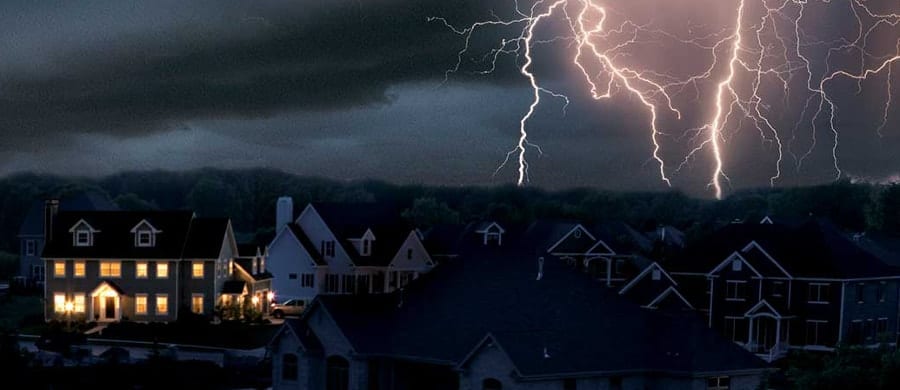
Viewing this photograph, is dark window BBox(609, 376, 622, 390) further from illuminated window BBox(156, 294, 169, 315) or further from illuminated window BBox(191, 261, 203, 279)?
illuminated window BBox(156, 294, 169, 315)

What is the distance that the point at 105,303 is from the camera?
6250 cm

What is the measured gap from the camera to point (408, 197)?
506 feet

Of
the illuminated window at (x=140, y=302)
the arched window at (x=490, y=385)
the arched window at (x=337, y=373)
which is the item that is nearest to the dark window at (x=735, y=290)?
the arched window at (x=337, y=373)

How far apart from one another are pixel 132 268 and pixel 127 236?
1.88m

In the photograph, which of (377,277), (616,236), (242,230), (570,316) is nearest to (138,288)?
(377,277)

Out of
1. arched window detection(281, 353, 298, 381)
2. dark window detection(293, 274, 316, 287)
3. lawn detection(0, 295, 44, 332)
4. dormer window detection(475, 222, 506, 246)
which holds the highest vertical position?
dormer window detection(475, 222, 506, 246)

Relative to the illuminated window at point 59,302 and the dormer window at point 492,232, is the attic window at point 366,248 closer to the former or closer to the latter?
the dormer window at point 492,232

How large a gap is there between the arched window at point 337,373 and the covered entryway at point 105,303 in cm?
2728

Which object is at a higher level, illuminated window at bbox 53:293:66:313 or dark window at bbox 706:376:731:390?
dark window at bbox 706:376:731:390

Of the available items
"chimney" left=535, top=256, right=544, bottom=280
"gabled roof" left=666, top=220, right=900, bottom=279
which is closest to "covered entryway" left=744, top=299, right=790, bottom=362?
"gabled roof" left=666, top=220, right=900, bottom=279

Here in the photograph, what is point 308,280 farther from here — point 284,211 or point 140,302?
point 140,302

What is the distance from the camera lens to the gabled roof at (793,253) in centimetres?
5641

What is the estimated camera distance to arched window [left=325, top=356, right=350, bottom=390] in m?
37.7

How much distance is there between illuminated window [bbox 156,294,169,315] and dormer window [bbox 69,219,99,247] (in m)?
4.71
